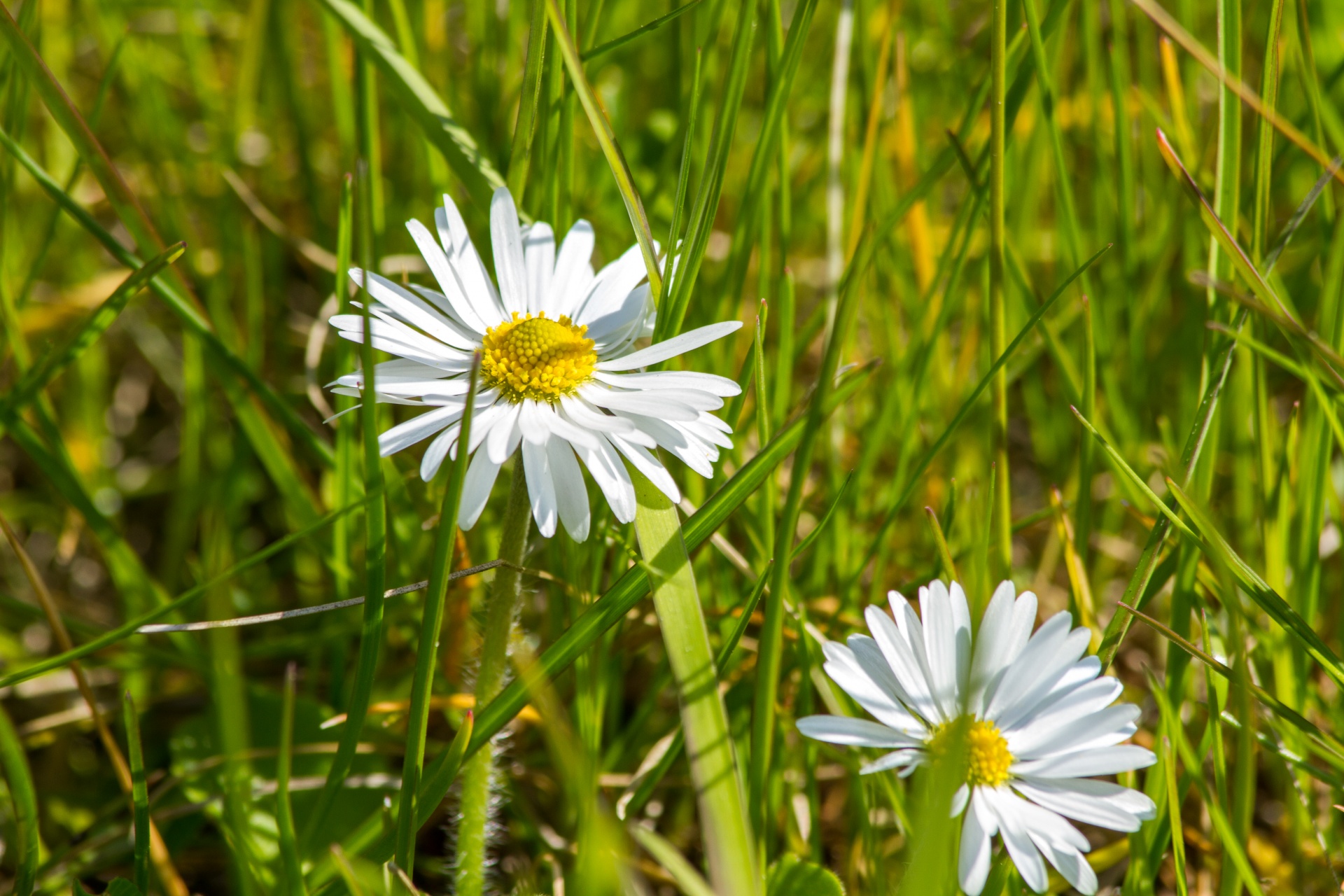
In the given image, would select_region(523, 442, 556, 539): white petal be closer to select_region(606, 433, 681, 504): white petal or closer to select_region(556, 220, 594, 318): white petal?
select_region(606, 433, 681, 504): white petal

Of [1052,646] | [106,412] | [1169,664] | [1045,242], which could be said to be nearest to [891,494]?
[1169,664]

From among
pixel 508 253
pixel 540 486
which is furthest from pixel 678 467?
pixel 540 486

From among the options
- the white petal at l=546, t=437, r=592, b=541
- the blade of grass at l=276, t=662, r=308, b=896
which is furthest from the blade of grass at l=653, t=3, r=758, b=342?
the blade of grass at l=276, t=662, r=308, b=896

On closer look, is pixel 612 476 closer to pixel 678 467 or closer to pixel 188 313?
pixel 678 467

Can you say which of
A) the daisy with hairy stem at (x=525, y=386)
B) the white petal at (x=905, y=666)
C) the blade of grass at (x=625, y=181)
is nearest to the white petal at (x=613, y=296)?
the daisy with hairy stem at (x=525, y=386)

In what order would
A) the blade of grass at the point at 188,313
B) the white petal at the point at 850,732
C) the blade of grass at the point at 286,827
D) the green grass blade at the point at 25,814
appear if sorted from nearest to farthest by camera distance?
the blade of grass at the point at 286,827 → the white petal at the point at 850,732 → the green grass blade at the point at 25,814 → the blade of grass at the point at 188,313

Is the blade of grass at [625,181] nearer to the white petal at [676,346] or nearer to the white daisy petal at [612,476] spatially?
the white petal at [676,346]

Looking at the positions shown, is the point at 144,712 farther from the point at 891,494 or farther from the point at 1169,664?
the point at 1169,664
